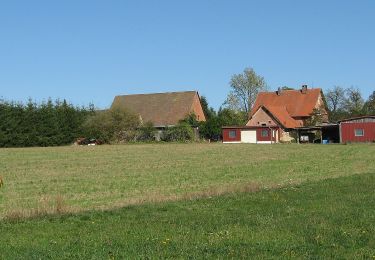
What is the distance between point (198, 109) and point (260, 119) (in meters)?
12.8

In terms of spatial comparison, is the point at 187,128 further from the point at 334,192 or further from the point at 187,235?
the point at 187,235

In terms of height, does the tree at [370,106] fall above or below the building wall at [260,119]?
above

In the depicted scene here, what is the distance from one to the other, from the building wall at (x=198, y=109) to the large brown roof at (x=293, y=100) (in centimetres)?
921

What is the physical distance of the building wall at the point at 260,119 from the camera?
86500 millimetres

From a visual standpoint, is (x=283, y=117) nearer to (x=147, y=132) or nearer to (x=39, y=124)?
(x=147, y=132)

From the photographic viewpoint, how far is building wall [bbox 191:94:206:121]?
9306 centimetres

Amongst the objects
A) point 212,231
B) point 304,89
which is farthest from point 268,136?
point 212,231

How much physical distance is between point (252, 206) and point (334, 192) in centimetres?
370

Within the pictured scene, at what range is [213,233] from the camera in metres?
9.48

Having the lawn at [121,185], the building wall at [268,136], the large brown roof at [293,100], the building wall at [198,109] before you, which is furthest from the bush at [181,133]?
the lawn at [121,185]

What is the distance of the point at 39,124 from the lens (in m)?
74.9

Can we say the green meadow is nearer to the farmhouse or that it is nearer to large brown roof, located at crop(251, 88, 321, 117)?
the farmhouse

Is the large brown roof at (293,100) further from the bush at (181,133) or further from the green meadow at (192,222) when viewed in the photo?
the green meadow at (192,222)

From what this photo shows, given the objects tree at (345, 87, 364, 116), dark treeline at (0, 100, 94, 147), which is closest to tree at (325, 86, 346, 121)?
tree at (345, 87, 364, 116)
